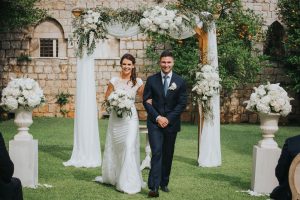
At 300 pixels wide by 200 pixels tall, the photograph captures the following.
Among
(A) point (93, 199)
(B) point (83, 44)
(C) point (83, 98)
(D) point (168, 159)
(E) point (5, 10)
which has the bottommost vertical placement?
(A) point (93, 199)

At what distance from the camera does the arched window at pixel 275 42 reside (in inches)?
837

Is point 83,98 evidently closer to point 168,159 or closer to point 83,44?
point 83,44

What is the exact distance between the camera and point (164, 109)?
742 cm

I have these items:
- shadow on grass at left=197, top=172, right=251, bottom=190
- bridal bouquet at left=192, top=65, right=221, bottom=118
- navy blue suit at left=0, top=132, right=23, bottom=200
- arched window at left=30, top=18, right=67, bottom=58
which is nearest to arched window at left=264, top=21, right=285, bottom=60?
arched window at left=30, top=18, right=67, bottom=58

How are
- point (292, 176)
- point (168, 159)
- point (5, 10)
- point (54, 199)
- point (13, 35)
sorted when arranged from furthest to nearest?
point (13, 35) → point (5, 10) → point (168, 159) → point (54, 199) → point (292, 176)

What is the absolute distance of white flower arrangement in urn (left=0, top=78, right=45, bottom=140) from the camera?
7.41 meters

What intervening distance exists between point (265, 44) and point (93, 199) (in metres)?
15.5

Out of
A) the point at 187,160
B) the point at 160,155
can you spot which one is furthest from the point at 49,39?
the point at 160,155

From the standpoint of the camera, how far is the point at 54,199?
22.7ft

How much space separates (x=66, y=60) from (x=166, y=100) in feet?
45.9

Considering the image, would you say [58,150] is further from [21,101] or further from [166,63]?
[166,63]

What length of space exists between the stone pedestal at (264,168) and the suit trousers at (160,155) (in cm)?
120

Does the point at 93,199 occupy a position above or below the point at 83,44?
below

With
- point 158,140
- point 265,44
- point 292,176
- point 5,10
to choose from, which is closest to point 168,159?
point 158,140
